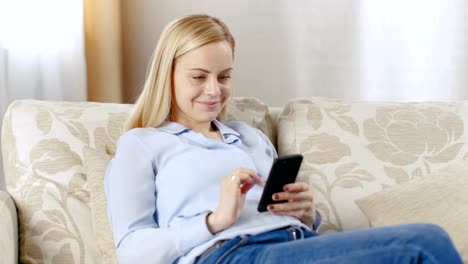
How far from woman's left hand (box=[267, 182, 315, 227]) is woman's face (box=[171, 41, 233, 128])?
0.90ft

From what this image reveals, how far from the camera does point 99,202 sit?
5.65ft

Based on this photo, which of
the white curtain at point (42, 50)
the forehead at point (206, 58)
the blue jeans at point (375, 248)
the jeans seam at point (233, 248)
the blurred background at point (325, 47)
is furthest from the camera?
the blurred background at point (325, 47)

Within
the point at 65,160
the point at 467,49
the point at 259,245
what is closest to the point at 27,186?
the point at 65,160

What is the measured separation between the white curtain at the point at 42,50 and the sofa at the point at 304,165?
45 centimetres

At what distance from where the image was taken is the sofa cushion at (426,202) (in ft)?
5.78

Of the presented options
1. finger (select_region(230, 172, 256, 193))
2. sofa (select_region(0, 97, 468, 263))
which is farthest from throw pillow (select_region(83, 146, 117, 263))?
finger (select_region(230, 172, 256, 193))

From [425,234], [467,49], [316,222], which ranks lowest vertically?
[316,222]

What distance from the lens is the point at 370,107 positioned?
208 cm

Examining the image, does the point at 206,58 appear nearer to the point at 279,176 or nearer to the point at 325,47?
the point at 279,176

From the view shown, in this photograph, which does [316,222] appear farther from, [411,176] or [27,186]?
[27,186]

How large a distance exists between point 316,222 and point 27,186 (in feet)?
2.18

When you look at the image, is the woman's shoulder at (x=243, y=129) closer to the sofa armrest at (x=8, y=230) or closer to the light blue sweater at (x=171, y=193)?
the light blue sweater at (x=171, y=193)

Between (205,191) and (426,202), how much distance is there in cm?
53

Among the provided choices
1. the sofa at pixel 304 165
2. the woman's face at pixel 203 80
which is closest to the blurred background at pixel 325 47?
the sofa at pixel 304 165
